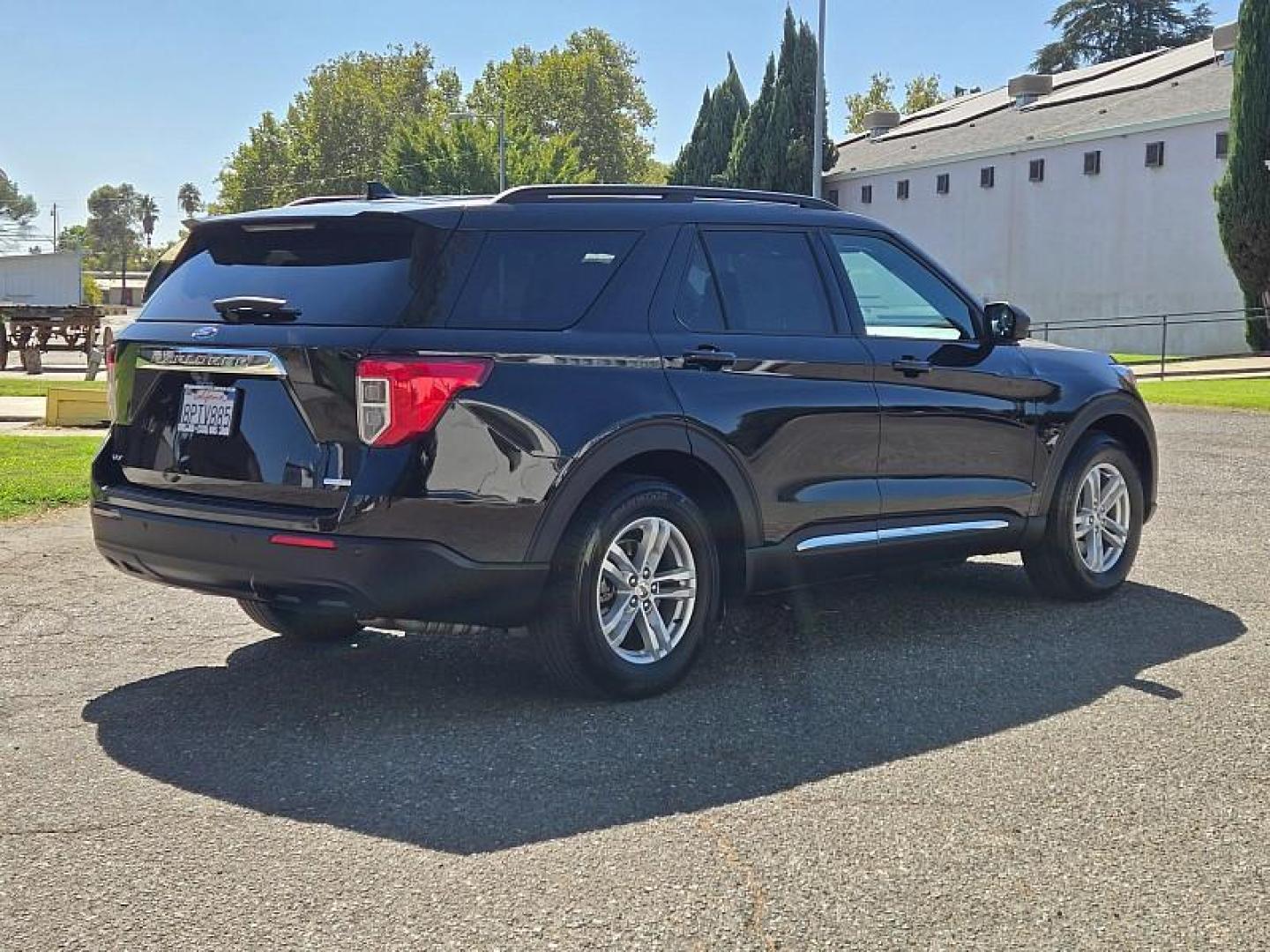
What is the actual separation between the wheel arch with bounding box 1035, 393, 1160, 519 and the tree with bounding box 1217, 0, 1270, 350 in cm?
2740

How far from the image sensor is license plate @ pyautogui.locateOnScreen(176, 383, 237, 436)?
5.24 m

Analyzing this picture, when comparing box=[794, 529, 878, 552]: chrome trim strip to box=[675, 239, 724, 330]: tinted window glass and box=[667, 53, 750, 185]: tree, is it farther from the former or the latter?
box=[667, 53, 750, 185]: tree

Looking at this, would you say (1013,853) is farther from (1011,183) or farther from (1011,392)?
(1011,183)

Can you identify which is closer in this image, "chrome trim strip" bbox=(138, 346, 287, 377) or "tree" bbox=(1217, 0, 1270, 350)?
"chrome trim strip" bbox=(138, 346, 287, 377)

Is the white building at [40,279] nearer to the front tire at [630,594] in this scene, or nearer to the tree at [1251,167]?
the tree at [1251,167]

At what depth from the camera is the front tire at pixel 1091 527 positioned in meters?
7.27

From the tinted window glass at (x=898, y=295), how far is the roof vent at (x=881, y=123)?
54.7 m

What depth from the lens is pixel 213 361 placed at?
5.27 m

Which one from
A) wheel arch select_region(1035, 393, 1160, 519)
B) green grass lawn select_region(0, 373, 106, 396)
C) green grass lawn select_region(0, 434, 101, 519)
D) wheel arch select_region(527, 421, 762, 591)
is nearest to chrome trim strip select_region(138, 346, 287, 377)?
wheel arch select_region(527, 421, 762, 591)

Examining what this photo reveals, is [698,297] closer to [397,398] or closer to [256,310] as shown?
[397,398]

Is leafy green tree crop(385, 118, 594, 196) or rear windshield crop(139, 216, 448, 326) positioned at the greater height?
leafy green tree crop(385, 118, 594, 196)

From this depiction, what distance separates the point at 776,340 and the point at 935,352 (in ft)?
3.33

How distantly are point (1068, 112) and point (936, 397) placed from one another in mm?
41985

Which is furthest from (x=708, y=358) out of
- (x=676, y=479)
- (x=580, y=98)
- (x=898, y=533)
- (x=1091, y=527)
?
(x=580, y=98)
